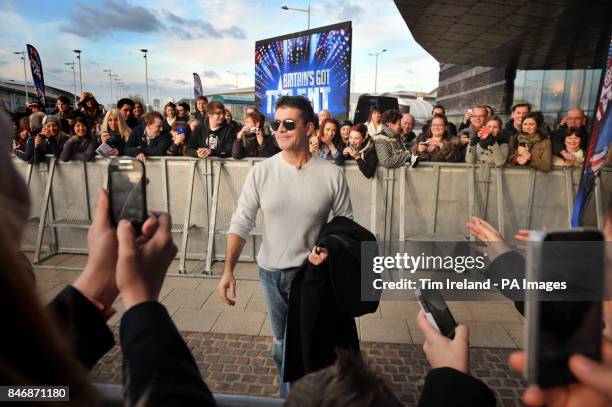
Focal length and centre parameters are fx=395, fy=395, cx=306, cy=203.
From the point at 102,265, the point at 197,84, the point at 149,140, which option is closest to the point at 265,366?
the point at 102,265

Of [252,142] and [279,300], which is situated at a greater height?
[252,142]

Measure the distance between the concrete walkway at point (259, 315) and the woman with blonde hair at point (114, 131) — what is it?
207 centimetres

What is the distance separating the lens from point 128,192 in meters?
1.09

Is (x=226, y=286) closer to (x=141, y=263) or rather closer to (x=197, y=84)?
(x=141, y=263)

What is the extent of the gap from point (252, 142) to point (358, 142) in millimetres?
1623

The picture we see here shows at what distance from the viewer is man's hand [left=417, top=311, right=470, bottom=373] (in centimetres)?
108

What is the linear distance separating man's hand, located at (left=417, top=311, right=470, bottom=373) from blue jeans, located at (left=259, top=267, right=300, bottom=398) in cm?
169

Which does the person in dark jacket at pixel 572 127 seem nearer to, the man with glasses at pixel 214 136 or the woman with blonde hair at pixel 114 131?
the man with glasses at pixel 214 136

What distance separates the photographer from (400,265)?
5.47 metres

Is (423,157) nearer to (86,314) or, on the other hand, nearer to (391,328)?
(391,328)

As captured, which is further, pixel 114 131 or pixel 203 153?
pixel 114 131

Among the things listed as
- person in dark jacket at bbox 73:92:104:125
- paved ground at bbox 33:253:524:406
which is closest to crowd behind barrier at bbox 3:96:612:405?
paved ground at bbox 33:253:524:406

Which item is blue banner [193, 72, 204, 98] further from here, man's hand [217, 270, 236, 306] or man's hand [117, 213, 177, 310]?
man's hand [117, 213, 177, 310]

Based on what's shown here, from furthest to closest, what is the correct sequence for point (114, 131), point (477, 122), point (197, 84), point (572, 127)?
point (197, 84), point (477, 122), point (114, 131), point (572, 127)
